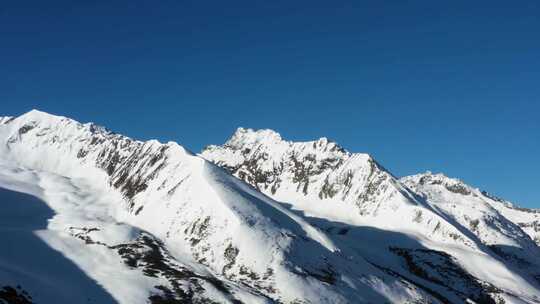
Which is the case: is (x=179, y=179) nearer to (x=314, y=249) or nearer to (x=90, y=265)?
(x=314, y=249)

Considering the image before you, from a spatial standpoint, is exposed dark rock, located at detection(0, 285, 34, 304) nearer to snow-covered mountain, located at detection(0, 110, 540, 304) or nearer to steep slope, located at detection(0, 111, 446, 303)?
snow-covered mountain, located at detection(0, 110, 540, 304)

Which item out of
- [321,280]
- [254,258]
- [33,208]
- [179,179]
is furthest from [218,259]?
[33,208]

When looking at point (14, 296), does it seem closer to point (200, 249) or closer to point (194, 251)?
point (194, 251)

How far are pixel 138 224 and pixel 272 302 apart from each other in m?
49.6

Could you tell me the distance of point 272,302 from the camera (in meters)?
78.6

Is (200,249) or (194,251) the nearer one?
(194,251)

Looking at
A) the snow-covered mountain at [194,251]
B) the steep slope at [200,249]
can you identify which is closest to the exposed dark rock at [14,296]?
the snow-covered mountain at [194,251]

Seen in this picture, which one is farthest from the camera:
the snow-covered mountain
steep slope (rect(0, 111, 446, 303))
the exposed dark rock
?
steep slope (rect(0, 111, 446, 303))

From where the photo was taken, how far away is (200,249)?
101 m

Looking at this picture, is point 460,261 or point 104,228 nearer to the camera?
point 104,228

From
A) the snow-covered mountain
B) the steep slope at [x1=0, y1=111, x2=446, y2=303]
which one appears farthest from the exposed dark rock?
the steep slope at [x1=0, y1=111, x2=446, y2=303]

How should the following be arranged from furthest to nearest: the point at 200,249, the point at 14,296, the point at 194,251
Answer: the point at 200,249 → the point at 194,251 → the point at 14,296

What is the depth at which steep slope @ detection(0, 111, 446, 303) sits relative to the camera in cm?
7900

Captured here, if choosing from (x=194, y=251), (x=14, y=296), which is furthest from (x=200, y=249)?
(x=14, y=296)
